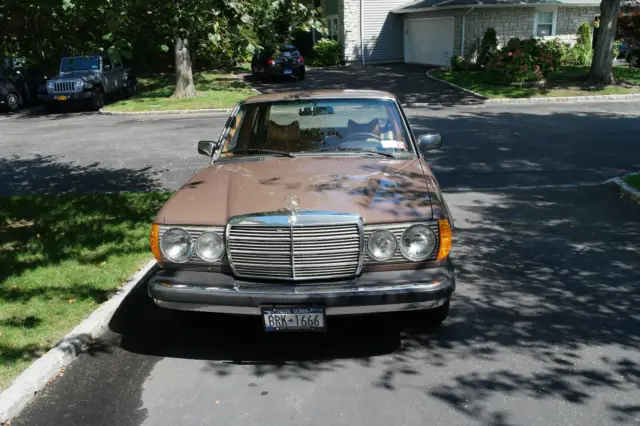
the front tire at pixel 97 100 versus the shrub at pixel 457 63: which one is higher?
the shrub at pixel 457 63

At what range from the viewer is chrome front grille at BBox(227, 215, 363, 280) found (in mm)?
4086

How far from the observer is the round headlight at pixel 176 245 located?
429 centimetres

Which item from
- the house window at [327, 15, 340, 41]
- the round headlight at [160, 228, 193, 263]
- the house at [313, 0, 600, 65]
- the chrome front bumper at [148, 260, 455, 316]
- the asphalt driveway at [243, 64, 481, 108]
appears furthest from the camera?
the house window at [327, 15, 340, 41]

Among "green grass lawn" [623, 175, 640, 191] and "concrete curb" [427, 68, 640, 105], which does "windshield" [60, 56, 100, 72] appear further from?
"green grass lawn" [623, 175, 640, 191]

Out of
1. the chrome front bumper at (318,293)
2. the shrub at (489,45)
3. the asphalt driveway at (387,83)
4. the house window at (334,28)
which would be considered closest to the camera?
the chrome front bumper at (318,293)

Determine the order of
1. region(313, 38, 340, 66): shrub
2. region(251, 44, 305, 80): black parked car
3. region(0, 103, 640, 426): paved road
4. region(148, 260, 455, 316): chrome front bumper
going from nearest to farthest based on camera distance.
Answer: region(0, 103, 640, 426): paved road < region(148, 260, 455, 316): chrome front bumper < region(251, 44, 305, 80): black parked car < region(313, 38, 340, 66): shrub

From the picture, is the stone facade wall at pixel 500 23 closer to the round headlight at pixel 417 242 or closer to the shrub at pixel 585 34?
the shrub at pixel 585 34

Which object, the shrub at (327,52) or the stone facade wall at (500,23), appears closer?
the stone facade wall at (500,23)

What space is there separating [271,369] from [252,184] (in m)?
1.39

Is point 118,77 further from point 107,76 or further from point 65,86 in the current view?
point 65,86

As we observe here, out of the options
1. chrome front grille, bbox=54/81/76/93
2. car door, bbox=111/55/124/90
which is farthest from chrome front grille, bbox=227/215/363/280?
car door, bbox=111/55/124/90

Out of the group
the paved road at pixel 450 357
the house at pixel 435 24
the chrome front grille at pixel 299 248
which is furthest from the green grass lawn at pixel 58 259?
the house at pixel 435 24

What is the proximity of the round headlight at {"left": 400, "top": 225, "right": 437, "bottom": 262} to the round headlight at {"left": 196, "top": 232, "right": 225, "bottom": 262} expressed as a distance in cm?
126

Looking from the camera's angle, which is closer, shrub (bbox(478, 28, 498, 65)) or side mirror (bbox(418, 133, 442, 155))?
side mirror (bbox(418, 133, 442, 155))
